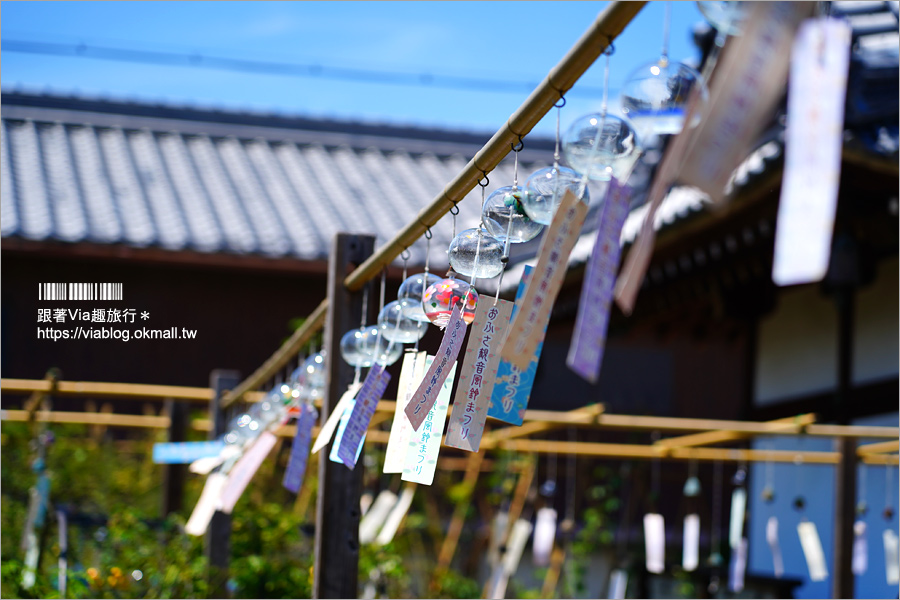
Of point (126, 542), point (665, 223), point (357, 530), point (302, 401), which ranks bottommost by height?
point (126, 542)

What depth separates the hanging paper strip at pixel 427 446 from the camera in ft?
8.22

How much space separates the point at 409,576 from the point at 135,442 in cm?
307

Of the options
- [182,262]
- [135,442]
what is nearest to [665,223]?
[182,262]

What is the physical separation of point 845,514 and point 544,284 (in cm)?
454

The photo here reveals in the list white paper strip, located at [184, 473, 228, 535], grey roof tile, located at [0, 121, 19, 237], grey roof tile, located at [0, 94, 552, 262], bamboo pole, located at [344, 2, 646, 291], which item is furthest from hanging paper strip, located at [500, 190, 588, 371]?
grey roof tile, located at [0, 121, 19, 237]

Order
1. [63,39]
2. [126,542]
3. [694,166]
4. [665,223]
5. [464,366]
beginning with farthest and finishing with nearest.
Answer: [63,39] → [126,542] → [665,223] → [464,366] → [694,166]

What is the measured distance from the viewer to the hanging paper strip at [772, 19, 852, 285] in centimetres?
117

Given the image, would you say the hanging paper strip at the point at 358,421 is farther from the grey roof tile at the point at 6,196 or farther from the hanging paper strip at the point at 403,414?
the grey roof tile at the point at 6,196

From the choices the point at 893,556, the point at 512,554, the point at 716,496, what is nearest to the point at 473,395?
the point at 893,556

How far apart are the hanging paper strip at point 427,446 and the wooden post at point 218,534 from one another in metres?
3.51

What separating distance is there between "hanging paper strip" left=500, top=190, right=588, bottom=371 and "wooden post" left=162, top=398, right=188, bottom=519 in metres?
5.72

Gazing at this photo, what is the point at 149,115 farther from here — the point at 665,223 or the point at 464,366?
the point at 464,366

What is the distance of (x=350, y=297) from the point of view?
3.56 meters

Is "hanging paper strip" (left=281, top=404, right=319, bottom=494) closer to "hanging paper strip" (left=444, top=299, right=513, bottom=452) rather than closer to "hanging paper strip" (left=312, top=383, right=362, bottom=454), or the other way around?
"hanging paper strip" (left=312, top=383, right=362, bottom=454)
